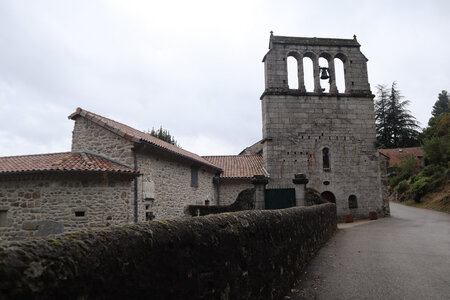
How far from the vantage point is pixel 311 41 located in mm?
21484

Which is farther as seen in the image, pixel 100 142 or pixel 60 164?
pixel 100 142

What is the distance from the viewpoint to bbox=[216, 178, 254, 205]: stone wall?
20.5 m

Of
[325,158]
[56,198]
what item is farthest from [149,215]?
[325,158]

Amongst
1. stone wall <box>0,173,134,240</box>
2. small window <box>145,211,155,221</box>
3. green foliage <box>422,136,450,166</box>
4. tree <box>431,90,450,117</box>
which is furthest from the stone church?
tree <box>431,90,450,117</box>

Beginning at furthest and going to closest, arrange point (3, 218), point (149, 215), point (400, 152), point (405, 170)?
1. point (400, 152)
2. point (405, 170)
3. point (149, 215)
4. point (3, 218)

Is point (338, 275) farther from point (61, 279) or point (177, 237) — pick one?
Answer: point (61, 279)

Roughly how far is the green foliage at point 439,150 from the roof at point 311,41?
15.1m

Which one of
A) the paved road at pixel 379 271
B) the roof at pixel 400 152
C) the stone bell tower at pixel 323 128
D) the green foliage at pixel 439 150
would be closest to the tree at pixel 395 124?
the roof at pixel 400 152

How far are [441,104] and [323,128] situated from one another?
4697 centimetres

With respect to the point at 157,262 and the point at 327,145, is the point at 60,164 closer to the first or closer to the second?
the point at 157,262

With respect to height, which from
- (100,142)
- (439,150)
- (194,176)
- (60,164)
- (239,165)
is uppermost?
(439,150)

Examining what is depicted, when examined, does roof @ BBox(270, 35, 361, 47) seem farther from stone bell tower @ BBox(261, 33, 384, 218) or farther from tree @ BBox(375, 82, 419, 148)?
tree @ BBox(375, 82, 419, 148)

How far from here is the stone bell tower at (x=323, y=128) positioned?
20641 millimetres

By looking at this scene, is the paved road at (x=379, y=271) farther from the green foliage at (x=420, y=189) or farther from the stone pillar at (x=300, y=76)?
the green foliage at (x=420, y=189)
